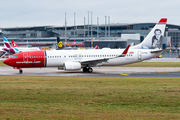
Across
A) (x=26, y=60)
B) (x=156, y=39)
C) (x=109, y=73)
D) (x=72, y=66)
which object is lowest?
(x=109, y=73)

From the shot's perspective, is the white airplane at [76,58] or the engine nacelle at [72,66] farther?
the white airplane at [76,58]

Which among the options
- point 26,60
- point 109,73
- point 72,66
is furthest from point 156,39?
point 26,60

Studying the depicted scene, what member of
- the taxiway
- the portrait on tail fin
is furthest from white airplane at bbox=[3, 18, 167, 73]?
the portrait on tail fin

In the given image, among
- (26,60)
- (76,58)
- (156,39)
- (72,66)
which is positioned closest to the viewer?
(72,66)

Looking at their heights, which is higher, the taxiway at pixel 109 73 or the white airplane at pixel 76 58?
the white airplane at pixel 76 58

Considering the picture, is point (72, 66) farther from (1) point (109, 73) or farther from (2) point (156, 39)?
→ (2) point (156, 39)

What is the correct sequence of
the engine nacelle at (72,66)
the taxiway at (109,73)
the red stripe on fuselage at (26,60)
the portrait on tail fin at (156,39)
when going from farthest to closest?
the portrait on tail fin at (156,39)
the red stripe on fuselage at (26,60)
the engine nacelle at (72,66)
the taxiway at (109,73)

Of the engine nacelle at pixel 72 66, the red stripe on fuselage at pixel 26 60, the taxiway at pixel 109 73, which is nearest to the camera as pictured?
the taxiway at pixel 109 73

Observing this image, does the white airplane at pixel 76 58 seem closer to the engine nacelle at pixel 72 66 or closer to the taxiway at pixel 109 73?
the engine nacelle at pixel 72 66

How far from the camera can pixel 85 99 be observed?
16.7 metres

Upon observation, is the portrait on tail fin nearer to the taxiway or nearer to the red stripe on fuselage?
the taxiway

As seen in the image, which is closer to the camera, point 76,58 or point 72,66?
point 72,66

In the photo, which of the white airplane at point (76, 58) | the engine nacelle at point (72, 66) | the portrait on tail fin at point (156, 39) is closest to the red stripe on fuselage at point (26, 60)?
the white airplane at point (76, 58)

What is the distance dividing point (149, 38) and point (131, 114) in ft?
114
